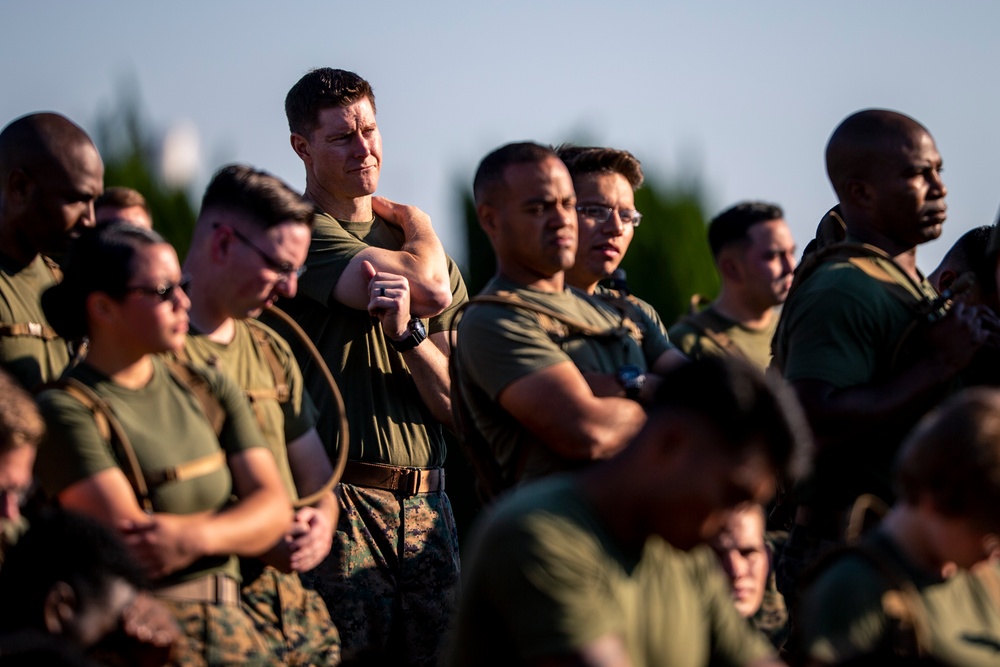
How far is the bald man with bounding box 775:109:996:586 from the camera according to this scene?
16.4 feet

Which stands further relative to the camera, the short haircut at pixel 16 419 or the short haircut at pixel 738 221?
the short haircut at pixel 738 221

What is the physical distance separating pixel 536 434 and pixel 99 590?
5.57 ft

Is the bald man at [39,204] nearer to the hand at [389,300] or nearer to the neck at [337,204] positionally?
the hand at [389,300]

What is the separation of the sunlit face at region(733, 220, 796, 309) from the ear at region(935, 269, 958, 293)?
1.16 meters

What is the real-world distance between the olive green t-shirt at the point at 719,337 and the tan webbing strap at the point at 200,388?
249 cm

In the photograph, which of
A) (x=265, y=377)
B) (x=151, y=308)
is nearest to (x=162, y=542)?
(x=151, y=308)

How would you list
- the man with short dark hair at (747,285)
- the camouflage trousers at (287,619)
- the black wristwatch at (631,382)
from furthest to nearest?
the man with short dark hair at (747,285) → the black wristwatch at (631,382) → the camouflage trousers at (287,619)

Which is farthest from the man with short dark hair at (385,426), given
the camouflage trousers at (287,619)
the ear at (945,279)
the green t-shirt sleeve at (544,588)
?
the ear at (945,279)

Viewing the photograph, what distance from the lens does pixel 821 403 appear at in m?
4.98

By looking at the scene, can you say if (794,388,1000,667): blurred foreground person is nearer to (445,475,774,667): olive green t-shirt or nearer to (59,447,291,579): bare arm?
(445,475,774,667): olive green t-shirt

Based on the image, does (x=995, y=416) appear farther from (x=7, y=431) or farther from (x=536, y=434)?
(x=7, y=431)

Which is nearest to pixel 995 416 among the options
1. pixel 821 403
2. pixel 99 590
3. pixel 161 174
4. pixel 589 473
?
pixel 589 473

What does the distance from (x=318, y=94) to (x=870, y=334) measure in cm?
254

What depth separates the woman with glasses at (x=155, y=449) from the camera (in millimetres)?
3818
